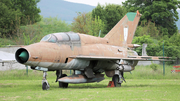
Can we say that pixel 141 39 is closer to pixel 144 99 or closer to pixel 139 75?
pixel 139 75

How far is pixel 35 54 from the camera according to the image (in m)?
11.4

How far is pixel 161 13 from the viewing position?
6078cm

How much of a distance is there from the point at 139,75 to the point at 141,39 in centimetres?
1324

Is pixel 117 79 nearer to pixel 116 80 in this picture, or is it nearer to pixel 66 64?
pixel 116 80

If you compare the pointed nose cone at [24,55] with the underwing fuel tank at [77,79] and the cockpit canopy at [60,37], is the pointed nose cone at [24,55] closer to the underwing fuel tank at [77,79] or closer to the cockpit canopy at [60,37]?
the cockpit canopy at [60,37]

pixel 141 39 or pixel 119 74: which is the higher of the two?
pixel 141 39

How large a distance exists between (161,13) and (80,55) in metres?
51.0

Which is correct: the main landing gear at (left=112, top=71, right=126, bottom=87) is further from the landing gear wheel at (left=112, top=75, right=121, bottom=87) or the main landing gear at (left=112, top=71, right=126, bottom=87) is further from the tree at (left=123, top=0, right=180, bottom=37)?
the tree at (left=123, top=0, right=180, bottom=37)

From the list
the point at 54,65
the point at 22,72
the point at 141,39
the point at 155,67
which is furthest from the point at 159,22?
the point at 54,65

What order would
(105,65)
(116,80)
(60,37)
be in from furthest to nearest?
(116,80), (105,65), (60,37)

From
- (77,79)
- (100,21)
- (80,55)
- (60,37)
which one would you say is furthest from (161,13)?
(60,37)

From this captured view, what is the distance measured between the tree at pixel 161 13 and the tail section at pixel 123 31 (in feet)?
141

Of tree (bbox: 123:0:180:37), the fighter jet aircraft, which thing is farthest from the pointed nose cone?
tree (bbox: 123:0:180:37)

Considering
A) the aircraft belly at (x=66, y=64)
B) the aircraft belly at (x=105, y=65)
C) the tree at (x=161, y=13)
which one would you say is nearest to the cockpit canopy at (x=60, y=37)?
the aircraft belly at (x=66, y=64)
